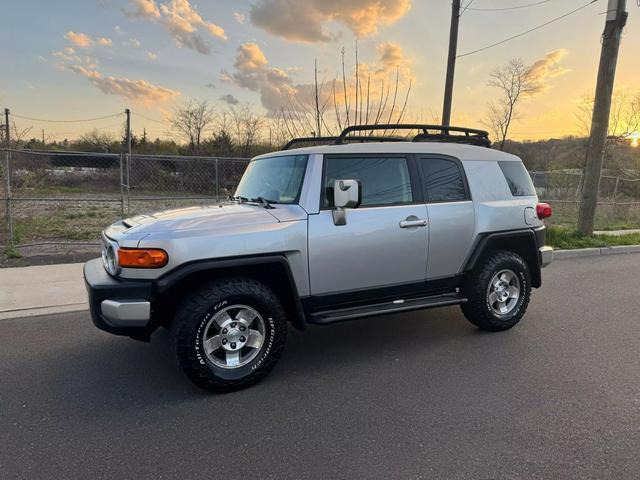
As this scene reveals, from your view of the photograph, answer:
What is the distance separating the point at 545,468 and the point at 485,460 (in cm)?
33

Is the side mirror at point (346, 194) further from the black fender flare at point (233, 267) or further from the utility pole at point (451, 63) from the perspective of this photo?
the utility pole at point (451, 63)

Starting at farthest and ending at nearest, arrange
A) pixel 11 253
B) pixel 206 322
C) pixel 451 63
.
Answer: pixel 451 63 → pixel 11 253 → pixel 206 322

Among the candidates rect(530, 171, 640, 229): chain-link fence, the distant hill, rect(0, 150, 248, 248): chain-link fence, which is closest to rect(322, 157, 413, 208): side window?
rect(0, 150, 248, 248): chain-link fence

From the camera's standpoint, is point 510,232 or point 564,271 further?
point 564,271

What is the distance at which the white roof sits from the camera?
3883 millimetres

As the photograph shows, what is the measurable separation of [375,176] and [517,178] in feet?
6.27

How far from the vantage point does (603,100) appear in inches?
396

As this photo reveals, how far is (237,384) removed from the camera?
3371 mm

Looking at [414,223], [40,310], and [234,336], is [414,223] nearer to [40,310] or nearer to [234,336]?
[234,336]

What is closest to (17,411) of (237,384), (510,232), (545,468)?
(237,384)

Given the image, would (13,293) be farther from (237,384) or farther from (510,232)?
(510,232)

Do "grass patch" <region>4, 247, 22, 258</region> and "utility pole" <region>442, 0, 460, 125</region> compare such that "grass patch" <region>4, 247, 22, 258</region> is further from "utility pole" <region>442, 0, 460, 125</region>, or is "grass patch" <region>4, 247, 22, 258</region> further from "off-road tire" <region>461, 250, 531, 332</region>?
"utility pole" <region>442, 0, 460, 125</region>

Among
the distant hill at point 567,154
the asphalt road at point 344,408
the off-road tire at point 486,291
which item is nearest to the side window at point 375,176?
the off-road tire at point 486,291

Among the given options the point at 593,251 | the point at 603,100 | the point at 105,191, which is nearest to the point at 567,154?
the point at 603,100
